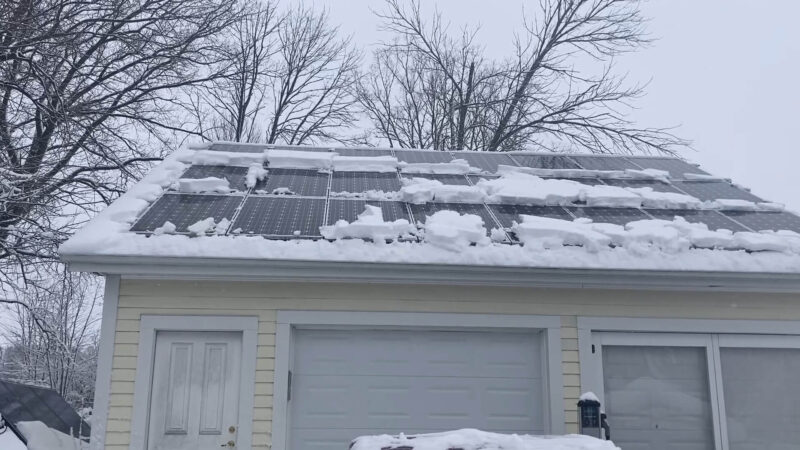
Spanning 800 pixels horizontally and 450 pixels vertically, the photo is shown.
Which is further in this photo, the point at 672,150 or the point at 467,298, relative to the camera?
the point at 672,150

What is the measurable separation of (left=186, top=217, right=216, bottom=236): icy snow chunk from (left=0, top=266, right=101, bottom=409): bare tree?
699cm

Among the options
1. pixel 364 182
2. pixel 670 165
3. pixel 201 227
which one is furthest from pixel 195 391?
pixel 670 165

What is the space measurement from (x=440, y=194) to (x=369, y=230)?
1.38 metres

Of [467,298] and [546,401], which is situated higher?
[467,298]

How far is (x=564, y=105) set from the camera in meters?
19.8

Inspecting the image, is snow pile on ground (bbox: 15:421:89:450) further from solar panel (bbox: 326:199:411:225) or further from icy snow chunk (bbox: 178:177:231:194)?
solar panel (bbox: 326:199:411:225)

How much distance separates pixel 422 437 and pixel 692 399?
3207 mm

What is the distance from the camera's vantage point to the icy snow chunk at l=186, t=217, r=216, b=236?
5801 millimetres

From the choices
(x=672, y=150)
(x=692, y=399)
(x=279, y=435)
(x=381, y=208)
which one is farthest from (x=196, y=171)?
(x=672, y=150)

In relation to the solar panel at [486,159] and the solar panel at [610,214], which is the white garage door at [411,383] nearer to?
the solar panel at [610,214]

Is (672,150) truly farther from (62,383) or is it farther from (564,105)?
(62,383)

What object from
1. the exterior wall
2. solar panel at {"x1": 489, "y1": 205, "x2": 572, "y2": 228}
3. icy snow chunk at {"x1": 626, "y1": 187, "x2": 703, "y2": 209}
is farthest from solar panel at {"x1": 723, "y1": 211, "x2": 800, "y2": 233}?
solar panel at {"x1": 489, "y1": 205, "x2": 572, "y2": 228}

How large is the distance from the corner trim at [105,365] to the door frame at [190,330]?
229 mm

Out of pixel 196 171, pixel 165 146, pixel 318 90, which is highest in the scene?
pixel 318 90
